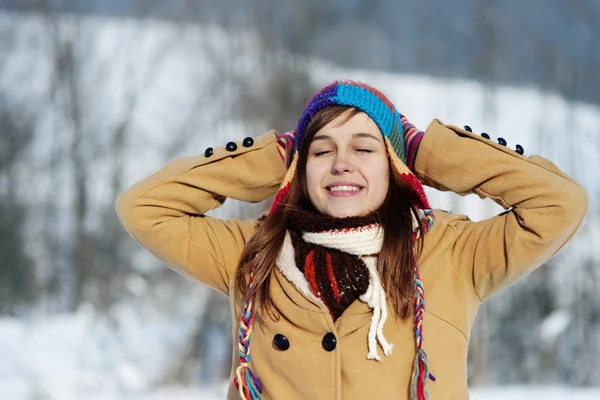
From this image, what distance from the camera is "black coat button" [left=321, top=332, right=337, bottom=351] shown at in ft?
5.52

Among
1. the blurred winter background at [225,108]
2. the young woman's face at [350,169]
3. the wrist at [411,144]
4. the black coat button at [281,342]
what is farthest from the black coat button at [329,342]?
the blurred winter background at [225,108]

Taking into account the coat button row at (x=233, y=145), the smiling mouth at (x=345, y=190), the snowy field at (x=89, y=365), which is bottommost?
the snowy field at (x=89, y=365)

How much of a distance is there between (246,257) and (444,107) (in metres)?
5.91

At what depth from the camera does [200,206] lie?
77.6 inches

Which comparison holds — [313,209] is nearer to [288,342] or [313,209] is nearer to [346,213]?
[346,213]

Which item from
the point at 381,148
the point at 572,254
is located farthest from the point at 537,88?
the point at 381,148

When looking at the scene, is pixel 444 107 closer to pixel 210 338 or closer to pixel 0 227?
pixel 210 338

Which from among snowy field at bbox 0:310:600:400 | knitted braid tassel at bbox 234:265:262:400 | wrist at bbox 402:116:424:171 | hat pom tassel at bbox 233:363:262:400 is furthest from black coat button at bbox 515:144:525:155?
snowy field at bbox 0:310:600:400

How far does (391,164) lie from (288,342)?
52 cm

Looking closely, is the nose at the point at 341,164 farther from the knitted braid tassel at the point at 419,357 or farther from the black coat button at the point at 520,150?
the black coat button at the point at 520,150

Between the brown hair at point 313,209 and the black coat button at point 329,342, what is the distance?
0.17 m

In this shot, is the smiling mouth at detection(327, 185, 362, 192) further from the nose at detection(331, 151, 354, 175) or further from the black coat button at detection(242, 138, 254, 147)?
the black coat button at detection(242, 138, 254, 147)

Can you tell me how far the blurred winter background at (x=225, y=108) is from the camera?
23.7 ft

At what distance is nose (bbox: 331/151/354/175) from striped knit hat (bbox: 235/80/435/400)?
4.5 inches
